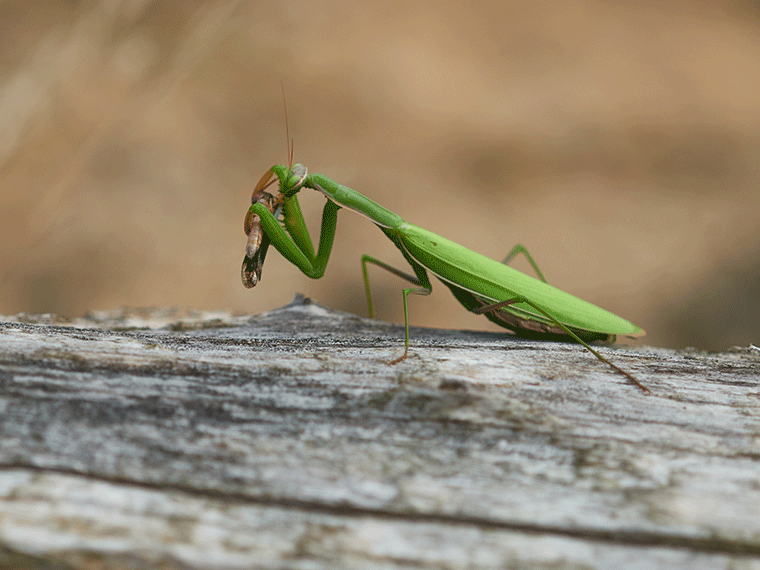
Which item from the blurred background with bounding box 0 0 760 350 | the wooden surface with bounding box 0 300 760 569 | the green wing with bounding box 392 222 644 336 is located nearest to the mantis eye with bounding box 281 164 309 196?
the green wing with bounding box 392 222 644 336

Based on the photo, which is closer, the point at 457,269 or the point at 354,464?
the point at 354,464

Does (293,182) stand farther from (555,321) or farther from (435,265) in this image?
(555,321)

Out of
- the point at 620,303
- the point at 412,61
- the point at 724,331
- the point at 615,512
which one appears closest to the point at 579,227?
the point at 620,303

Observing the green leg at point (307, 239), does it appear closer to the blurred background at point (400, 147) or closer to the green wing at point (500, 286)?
the green wing at point (500, 286)

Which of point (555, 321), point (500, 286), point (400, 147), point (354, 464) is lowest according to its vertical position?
point (354, 464)

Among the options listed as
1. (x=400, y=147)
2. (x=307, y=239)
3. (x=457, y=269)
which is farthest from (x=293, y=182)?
(x=400, y=147)

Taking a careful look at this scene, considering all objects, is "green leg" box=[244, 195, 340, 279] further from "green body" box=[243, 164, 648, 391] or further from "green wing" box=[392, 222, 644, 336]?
"green wing" box=[392, 222, 644, 336]
